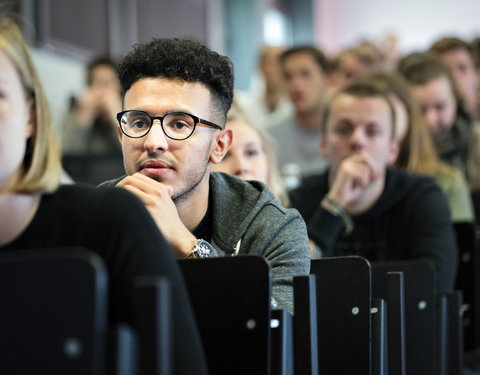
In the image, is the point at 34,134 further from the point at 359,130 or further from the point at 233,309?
the point at 359,130

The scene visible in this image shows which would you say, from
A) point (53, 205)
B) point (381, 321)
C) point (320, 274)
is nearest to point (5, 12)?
point (53, 205)

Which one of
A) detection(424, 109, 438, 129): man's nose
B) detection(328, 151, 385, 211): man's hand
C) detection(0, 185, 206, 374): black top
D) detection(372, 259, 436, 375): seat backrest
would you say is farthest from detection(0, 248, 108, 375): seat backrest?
detection(424, 109, 438, 129): man's nose

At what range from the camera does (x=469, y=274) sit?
2992 millimetres

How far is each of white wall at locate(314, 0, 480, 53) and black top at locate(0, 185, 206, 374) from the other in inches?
434

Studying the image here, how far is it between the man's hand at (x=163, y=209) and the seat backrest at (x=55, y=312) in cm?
60

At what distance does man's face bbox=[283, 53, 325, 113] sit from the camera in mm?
5215

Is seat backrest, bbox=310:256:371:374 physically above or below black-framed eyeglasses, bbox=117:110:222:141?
below

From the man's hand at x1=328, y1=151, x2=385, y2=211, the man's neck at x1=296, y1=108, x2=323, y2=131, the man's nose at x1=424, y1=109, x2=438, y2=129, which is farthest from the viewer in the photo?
the man's neck at x1=296, y1=108, x2=323, y2=131

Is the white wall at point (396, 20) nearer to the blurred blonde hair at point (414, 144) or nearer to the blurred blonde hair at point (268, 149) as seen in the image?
the blurred blonde hair at point (414, 144)

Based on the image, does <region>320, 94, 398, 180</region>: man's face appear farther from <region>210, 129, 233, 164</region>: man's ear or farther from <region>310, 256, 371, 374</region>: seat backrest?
<region>310, 256, 371, 374</region>: seat backrest

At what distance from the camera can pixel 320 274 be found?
5.52 feet

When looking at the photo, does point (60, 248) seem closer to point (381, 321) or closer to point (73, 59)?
point (381, 321)

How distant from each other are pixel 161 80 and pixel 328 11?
448 inches

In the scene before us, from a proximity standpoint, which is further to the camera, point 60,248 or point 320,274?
point 320,274
